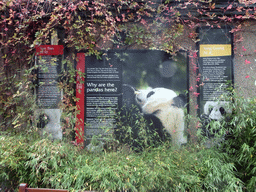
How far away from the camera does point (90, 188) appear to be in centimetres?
238

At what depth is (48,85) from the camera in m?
3.63

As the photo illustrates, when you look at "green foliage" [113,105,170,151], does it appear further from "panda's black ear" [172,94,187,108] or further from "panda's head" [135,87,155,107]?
"panda's black ear" [172,94,187,108]

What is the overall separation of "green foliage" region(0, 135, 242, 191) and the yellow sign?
1883 millimetres

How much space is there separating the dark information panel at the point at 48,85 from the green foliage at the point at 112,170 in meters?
0.98

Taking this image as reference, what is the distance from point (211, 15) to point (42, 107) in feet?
12.5

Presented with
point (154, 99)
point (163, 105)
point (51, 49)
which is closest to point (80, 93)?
point (51, 49)

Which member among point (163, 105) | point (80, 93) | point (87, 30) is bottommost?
point (163, 105)

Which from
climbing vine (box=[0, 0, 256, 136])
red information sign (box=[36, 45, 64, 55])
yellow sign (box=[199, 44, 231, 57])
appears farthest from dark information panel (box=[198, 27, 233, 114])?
red information sign (box=[36, 45, 64, 55])

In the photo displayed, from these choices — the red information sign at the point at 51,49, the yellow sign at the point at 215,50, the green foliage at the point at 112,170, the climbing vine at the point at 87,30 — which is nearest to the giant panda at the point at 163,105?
the climbing vine at the point at 87,30

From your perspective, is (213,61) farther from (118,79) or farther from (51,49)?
(51,49)

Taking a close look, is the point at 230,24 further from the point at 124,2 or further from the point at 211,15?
the point at 124,2

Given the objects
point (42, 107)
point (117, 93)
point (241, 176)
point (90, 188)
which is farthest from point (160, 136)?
point (42, 107)

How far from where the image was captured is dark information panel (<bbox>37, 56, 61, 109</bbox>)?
362 centimetres

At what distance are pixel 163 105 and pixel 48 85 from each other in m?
2.37
